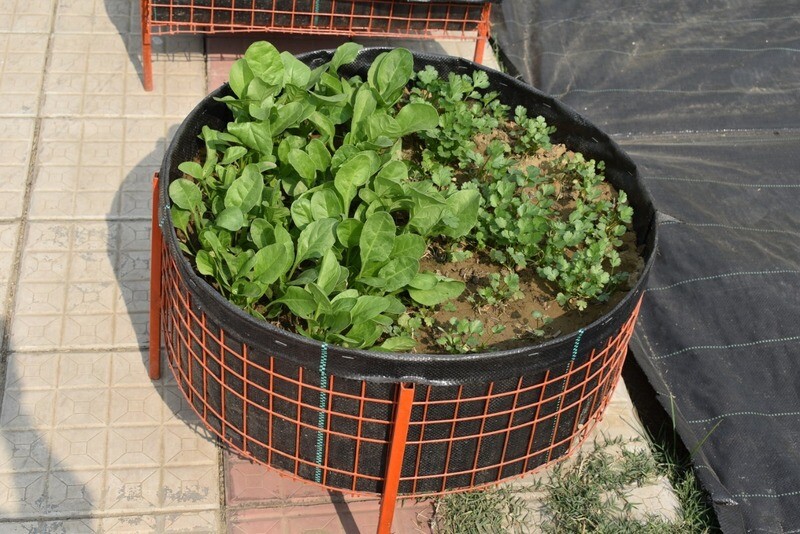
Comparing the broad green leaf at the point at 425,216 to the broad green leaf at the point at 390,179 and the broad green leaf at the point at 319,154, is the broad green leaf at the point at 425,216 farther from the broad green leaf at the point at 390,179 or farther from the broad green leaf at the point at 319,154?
the broad green leaf at the point at 319,154

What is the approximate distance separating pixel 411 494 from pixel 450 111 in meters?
1.05

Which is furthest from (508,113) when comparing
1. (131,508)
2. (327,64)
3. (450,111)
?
(131,508)

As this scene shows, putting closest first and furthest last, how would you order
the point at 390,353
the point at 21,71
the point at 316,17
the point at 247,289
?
1. the point at 390,353
2. the point at 247,289
3. the point at 316,17
4. the point at 21,71

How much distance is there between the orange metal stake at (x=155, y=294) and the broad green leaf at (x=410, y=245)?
1.94 ft

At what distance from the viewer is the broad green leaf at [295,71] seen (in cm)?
268

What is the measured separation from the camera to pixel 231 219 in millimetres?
2303

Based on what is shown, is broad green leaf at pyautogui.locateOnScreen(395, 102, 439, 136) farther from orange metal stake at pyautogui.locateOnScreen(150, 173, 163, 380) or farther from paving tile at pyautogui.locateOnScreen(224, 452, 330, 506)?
paving tile at pyautogui.locateOnScreen(224, 452, 330, 506)

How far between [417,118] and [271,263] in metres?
0.60

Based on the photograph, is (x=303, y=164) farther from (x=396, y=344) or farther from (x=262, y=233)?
(x=396, y=344)

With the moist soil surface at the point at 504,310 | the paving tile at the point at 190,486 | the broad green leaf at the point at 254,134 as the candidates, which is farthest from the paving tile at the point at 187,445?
the broad green leaf at the point at 254,134

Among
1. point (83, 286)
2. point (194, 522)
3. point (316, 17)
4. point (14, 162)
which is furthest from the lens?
point (316, 17)

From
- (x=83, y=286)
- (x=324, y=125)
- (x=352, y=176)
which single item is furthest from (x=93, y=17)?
(x=352, y=176)

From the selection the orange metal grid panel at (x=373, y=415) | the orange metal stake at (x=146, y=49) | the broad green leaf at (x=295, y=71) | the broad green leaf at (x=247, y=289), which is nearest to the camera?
the orange metal grid panel at (x=373, y=415)

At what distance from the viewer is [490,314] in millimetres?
2492
